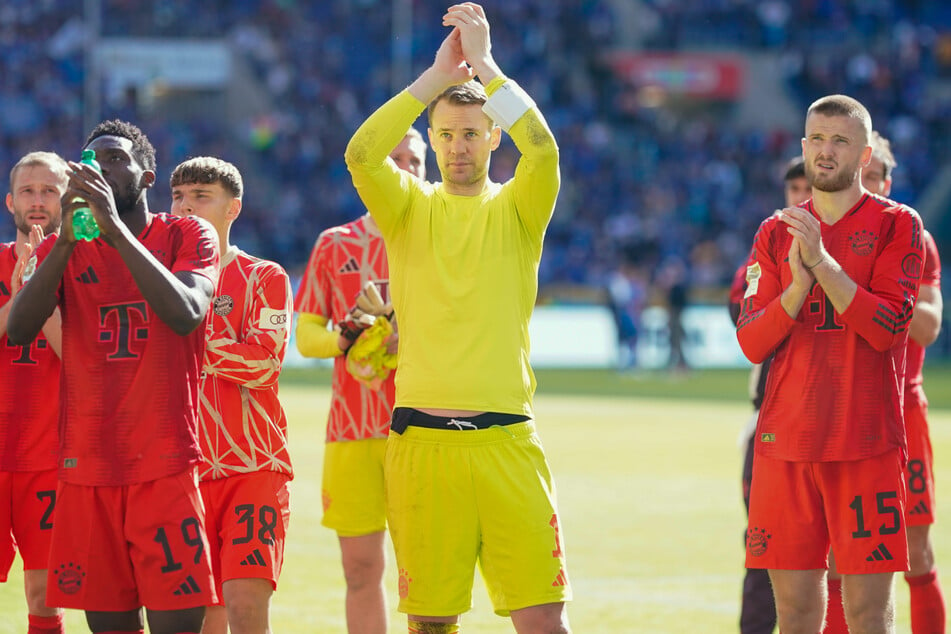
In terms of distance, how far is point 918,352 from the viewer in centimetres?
703

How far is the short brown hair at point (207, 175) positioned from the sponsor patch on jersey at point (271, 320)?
1.98ft

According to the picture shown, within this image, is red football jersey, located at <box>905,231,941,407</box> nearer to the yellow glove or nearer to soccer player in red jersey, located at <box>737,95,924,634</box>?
soccer player in red jersey, located at <box>737,95,924,634</box>

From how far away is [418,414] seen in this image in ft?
17.0

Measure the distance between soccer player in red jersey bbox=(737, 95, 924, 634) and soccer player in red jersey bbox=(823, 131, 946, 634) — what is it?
3.05 feet

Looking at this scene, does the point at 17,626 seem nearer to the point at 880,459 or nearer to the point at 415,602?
the point at 415,602

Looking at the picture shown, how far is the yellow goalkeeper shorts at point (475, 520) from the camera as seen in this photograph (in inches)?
200

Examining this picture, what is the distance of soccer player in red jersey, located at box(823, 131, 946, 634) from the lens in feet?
21.6

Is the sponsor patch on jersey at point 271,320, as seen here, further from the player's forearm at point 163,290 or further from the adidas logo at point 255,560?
the player's forearm at point 163,290

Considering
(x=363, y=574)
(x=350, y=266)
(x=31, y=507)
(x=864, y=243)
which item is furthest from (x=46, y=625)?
(x=864, y=243)

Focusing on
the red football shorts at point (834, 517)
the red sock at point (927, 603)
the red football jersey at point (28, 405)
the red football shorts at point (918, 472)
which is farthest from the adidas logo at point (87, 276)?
the red sock at point (927, 603)

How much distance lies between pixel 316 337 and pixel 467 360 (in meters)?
1.75

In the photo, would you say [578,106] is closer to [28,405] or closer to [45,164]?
[45,164]

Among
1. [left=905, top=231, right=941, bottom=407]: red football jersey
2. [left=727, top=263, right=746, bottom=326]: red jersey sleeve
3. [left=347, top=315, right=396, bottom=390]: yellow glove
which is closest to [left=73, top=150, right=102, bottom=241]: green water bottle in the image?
[left=347, top=315, right=396, bottom=390]: yellow glove

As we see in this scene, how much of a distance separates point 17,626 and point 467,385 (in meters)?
3.67
